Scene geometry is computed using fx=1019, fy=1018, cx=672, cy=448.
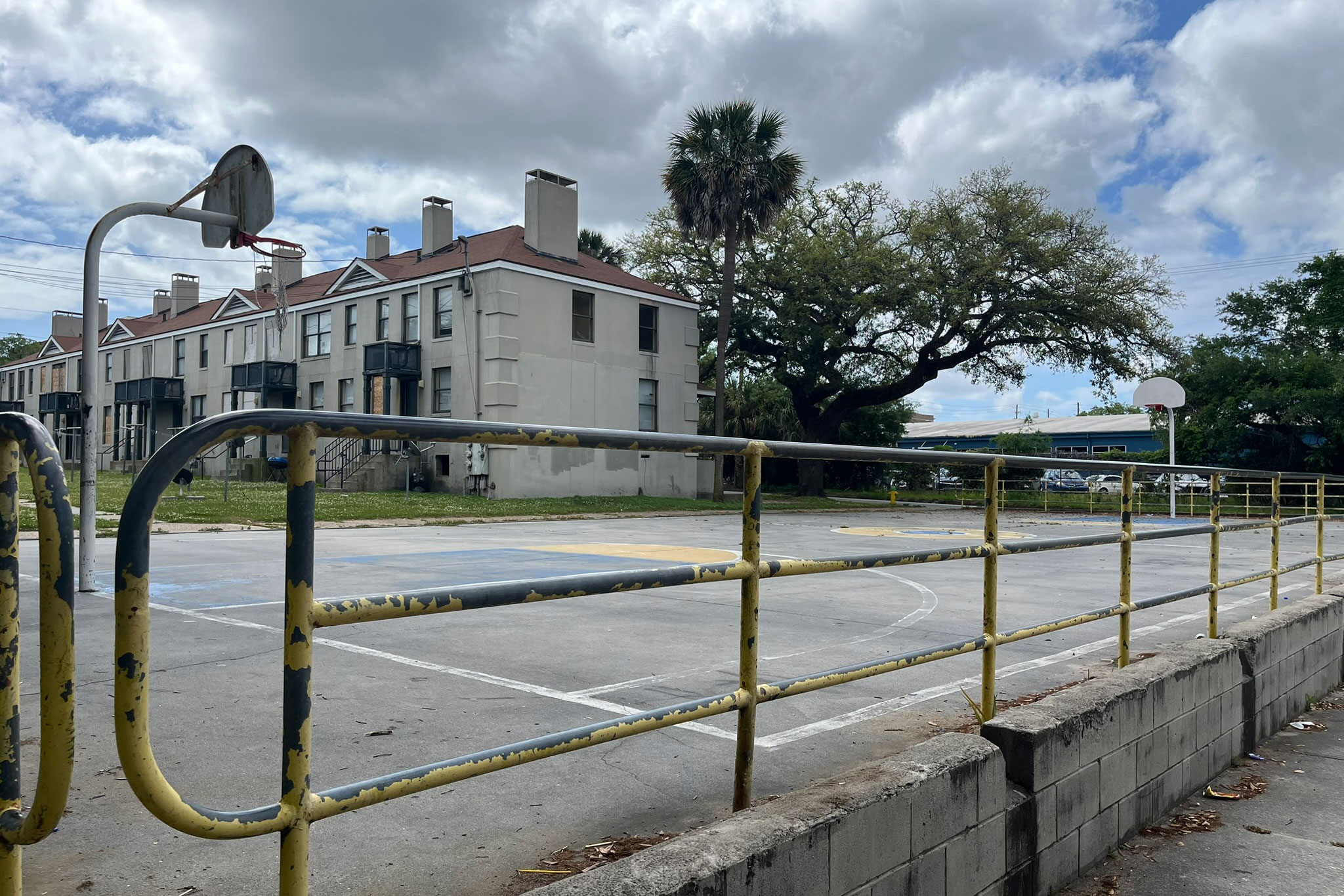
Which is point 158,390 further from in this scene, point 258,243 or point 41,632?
point 41,632

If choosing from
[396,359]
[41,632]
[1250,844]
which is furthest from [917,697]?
[396,359]

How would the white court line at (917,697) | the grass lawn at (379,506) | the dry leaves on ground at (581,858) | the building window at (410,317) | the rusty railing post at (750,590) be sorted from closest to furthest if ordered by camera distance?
the rusty railing post at (750,590), the dry leaves on ground at (581,858), the white court line at (917,697), the grass lawn at (379,506), the building window at (410,317)

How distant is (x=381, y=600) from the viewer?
1997mm

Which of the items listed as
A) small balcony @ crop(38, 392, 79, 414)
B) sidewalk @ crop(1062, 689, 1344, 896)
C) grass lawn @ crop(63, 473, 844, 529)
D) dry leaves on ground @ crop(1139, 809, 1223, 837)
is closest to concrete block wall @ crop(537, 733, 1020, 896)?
sidewalk @ crop(1062, 689, 1344, 896)

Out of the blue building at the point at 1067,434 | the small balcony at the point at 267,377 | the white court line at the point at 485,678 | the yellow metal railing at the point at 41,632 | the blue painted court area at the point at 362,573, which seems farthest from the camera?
the blue building at the point at 1067,434

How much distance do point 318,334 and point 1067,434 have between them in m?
51.6

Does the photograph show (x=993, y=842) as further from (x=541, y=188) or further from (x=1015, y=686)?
(x=541, y=188)

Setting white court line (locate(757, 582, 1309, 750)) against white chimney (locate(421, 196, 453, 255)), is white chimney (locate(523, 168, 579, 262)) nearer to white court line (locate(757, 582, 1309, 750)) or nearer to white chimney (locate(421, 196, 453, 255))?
white chimney (locate(421, 196, 453, 255))

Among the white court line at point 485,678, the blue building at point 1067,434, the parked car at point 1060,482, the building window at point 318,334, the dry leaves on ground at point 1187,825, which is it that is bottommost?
the dry leaves on ground at point 1187,825

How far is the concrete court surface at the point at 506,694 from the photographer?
11.1ft

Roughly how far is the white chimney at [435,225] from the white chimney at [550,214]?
3664 millimetres

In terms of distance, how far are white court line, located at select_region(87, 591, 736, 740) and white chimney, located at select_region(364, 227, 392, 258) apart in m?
36.4

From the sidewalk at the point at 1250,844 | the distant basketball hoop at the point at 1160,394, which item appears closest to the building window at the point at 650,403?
the distant basketball hoop at the point at 1160,394

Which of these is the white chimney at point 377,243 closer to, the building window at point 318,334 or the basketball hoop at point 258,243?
the building window at point 318,334
